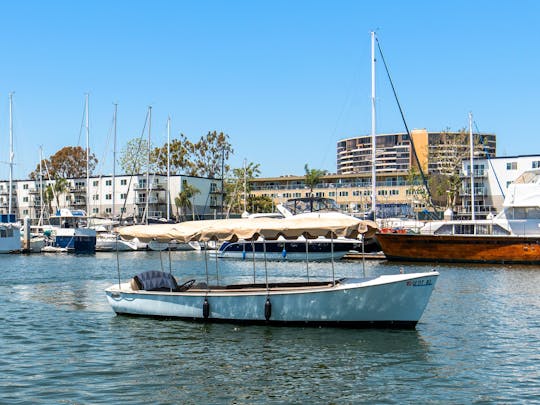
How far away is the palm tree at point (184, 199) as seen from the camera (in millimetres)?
120688

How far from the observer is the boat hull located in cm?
2145

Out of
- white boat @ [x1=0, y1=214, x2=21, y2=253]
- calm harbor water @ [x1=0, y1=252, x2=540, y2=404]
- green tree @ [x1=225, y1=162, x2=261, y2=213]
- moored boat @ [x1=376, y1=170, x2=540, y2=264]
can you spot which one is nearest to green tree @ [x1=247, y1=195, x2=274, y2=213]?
green tree @ [x1=225, y1=162, x2=261, y2=213]

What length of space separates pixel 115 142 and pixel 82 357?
79012 millimetres

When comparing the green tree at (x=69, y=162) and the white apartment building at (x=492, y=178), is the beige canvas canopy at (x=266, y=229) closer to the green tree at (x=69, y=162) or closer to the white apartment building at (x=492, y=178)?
the white apartment building at (x=492, y=178)

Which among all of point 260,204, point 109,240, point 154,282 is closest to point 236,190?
point 260,204

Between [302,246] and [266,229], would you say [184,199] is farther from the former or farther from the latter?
[266,229]

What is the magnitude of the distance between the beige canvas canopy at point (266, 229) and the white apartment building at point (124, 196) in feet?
296

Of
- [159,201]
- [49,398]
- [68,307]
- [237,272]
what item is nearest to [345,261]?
[237,272]

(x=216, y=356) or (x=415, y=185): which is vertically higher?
(x=415, y=185)

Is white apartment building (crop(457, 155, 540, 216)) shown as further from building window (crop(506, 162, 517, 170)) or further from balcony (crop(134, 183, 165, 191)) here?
balcony (crop(134, 183, 165, 191))

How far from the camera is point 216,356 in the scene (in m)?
19.1

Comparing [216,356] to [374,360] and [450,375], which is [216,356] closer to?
[374,360]

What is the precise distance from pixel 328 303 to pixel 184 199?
10045 cm

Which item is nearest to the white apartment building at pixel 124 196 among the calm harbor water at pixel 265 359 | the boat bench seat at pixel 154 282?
the boat bench seat at pixel 154 282
